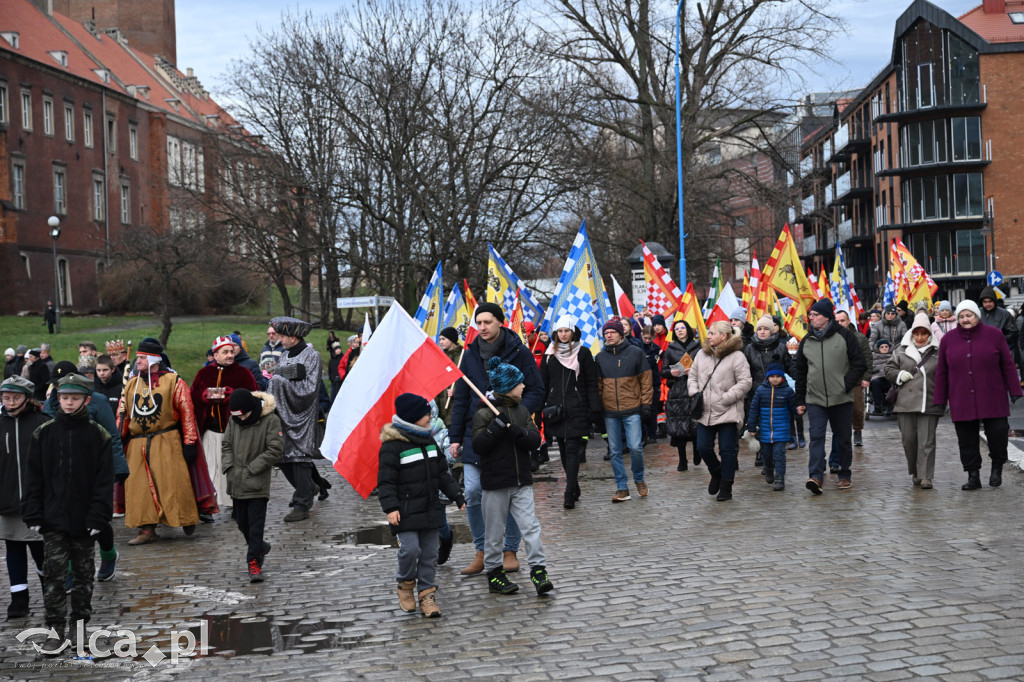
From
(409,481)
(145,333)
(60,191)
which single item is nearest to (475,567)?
(409,481)

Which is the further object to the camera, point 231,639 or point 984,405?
point 984,405

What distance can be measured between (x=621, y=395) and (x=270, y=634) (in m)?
5.48

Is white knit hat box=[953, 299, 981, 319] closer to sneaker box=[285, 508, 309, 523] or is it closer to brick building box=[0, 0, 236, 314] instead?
sneaker box=[285, 508, 309, 523]

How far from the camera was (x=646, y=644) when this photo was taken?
254 inches

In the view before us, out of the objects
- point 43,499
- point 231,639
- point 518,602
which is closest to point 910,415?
point 518,602

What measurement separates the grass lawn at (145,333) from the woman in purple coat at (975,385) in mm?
24199

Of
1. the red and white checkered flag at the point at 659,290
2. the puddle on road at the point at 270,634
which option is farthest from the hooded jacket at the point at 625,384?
the red and white checkered flag at the point at 659,290

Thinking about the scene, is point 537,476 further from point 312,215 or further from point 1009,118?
point 1009,118

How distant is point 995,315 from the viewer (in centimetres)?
1877

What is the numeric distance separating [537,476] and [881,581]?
Answer: 7366 millimetres

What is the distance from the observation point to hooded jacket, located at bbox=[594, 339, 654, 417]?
465 inches

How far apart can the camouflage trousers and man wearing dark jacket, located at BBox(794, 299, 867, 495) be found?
7.06 m

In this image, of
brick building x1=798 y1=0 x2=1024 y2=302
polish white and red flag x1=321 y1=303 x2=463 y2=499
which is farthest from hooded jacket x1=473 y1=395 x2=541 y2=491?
brick building x1=798 y1=0 x2=1024 y2=302

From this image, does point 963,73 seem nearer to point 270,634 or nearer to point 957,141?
point 957,141
